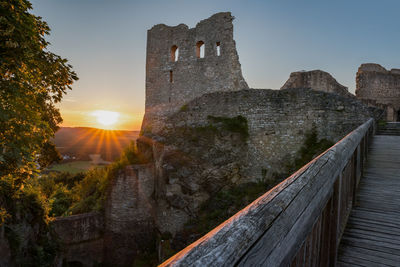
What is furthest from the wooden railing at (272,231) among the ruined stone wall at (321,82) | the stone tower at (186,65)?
the ruined stone wall at (321,82)

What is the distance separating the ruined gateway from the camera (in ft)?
32.0

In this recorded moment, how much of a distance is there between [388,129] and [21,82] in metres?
12.5

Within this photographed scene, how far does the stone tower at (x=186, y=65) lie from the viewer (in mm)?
13648

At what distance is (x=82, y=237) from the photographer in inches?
461

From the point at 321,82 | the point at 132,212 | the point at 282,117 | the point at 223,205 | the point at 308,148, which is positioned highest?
the point at 321,82

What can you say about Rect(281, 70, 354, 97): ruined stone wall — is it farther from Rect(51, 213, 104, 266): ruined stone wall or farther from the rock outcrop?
Rect(51, 213, 104, 266): ruined stone wall

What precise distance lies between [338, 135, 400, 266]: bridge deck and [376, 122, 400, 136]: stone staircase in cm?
504

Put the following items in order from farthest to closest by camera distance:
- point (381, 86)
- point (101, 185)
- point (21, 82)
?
point (381, 86) < point (101, 185) < point (21, 82)

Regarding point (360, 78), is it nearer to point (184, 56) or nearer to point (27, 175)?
point (184, 56)

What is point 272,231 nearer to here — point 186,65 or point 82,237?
point 82,237

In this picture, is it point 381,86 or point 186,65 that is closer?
point 186,65

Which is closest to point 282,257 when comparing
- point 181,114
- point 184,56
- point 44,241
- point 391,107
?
point 44,241

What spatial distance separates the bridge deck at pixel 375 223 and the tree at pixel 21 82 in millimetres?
5734

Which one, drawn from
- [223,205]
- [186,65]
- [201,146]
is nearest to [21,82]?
[201,146]
